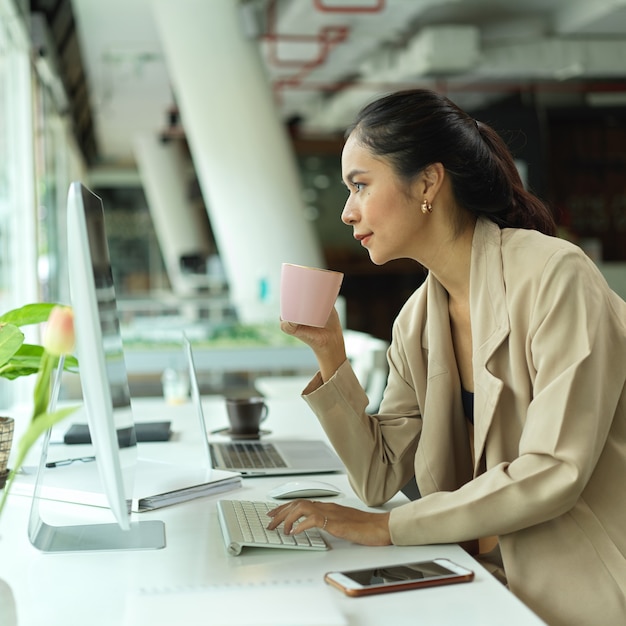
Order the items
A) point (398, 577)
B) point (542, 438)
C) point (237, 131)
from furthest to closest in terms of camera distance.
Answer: point (237, 131), point (542, 438), point (398, 577)

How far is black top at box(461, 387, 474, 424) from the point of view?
1.48 m

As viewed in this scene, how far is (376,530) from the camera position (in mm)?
1218

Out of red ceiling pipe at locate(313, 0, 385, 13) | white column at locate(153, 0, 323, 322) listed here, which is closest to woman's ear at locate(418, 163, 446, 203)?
white column at locate(153, 0, 323, 322)

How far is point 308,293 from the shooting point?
1412mm

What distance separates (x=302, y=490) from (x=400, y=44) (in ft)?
27.3

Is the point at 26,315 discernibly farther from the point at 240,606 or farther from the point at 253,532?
the point at 240,606

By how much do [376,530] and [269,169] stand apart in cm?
543

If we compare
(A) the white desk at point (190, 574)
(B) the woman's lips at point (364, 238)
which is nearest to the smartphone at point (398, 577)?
(A) the white desk at point (190, 574)

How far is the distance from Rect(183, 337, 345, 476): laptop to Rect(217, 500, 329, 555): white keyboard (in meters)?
0.31

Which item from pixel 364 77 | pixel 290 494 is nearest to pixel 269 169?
pixel 364 77

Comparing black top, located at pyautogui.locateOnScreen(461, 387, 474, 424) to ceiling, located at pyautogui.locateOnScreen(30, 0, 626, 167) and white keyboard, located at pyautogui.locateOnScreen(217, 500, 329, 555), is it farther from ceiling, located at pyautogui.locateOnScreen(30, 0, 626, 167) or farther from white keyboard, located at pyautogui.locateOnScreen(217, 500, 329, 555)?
ceiling, located at pyautogui.locateOnScreen(30, 0, 626, 167)

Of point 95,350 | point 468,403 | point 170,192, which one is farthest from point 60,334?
point 170,192

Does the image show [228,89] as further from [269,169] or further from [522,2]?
[522,2]

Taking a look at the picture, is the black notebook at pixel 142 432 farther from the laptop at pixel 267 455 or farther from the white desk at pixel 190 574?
the white desk at pixel 190 574
